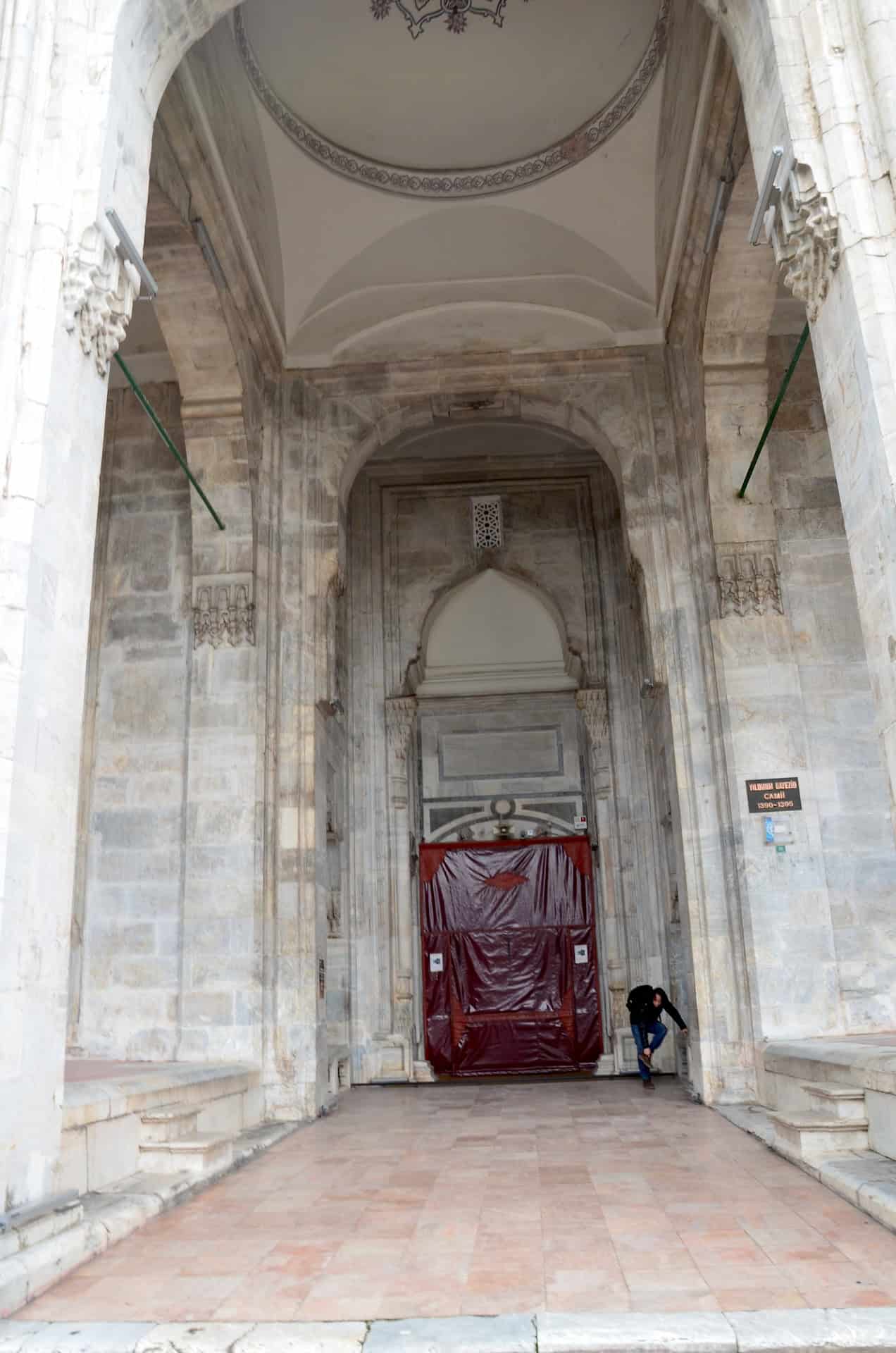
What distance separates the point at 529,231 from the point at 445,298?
3.10ft

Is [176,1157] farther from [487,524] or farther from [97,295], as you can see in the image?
[487,524]

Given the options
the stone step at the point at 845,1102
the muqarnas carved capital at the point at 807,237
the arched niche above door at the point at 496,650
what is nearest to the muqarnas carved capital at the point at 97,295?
the muqarnas carved capital at the point at 807,237

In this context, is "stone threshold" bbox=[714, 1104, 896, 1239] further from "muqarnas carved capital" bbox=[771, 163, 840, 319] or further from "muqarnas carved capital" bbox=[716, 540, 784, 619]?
"muqarnas carved capital" bbox=[716, 540, 784, 619]

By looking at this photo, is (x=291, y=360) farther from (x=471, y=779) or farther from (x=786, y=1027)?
(x=786, y=1027)

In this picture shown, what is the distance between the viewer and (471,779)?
12414mm

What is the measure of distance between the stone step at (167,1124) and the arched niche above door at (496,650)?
284 inches

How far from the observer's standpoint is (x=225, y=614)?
9.05 meters

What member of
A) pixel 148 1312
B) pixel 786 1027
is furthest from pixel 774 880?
pixel 148 1312

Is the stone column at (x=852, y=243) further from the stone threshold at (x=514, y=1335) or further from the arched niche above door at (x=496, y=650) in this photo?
the arched niche above door at (x=496, y=650)

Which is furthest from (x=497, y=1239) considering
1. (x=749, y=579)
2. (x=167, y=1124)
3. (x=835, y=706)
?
(x=749, y=579)

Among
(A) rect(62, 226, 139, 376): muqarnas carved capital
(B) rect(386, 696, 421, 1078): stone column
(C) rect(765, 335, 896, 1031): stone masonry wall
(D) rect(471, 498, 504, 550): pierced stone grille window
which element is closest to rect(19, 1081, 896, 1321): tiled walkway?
(C) rect(765, 335, 896, 1031): stone masonry wall

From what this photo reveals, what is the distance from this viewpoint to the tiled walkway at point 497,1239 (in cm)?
330

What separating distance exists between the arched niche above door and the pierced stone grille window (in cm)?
31

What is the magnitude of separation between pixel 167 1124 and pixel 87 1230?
1482 millimetres
